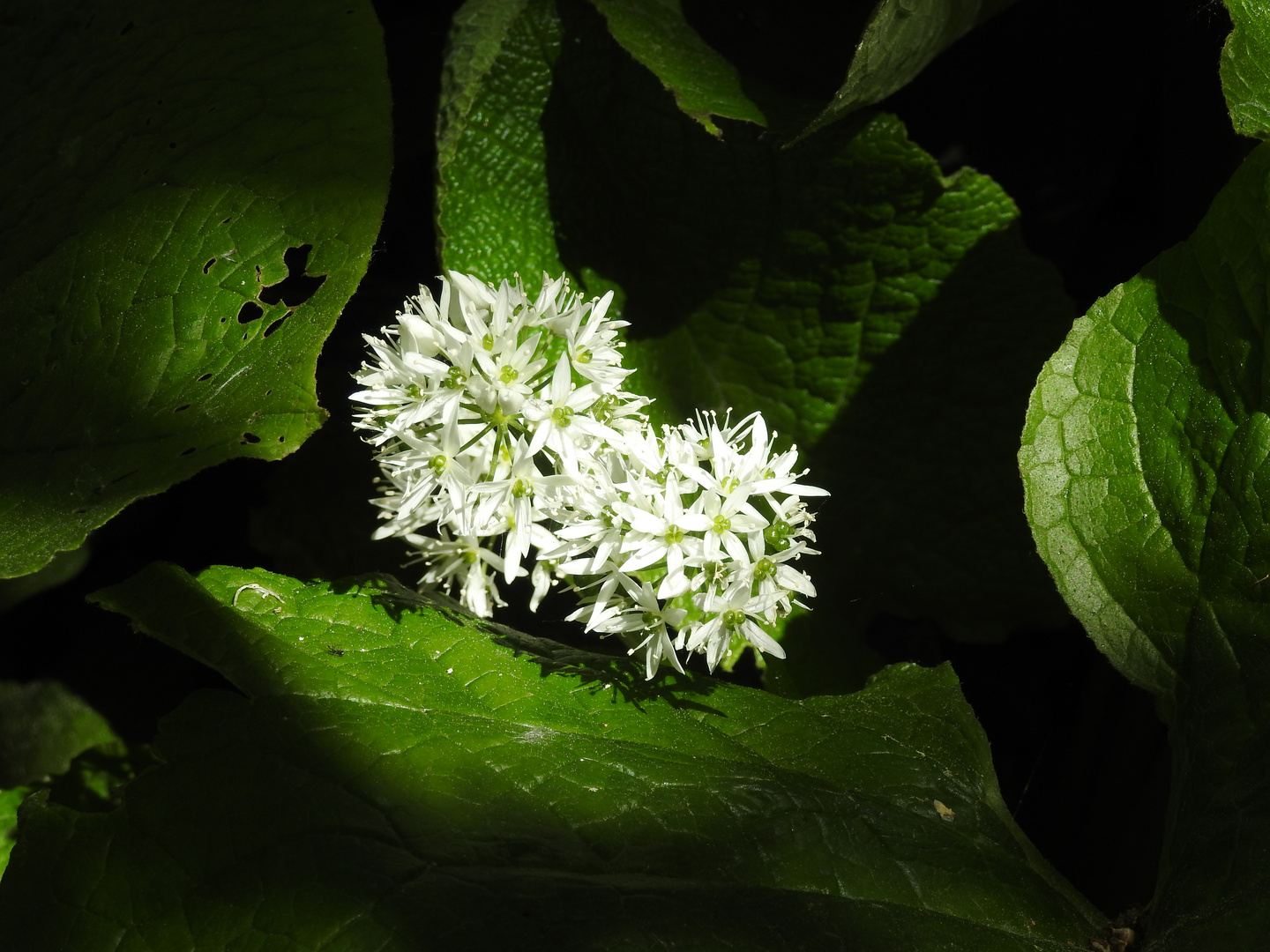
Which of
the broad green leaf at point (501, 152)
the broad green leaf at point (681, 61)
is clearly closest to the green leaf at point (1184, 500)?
the broad green leaf at point (681, 61)

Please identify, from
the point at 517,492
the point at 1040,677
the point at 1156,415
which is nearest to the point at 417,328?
the point at 517,492

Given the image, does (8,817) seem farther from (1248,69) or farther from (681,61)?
(1248,69)

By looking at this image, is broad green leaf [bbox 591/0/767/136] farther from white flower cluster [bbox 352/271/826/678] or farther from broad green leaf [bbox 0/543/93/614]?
broad green leaf [bbox 0/543/93/614]

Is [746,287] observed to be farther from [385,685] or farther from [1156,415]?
[385,685]

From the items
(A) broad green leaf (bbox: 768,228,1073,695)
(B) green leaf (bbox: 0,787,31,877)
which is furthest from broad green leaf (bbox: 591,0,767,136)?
(B) green leaf (bbox: 0,787,31,877)

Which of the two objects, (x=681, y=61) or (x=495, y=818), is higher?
(x=681, y=61)

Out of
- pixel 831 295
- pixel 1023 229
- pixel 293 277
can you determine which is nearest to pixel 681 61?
pixel 831 295
